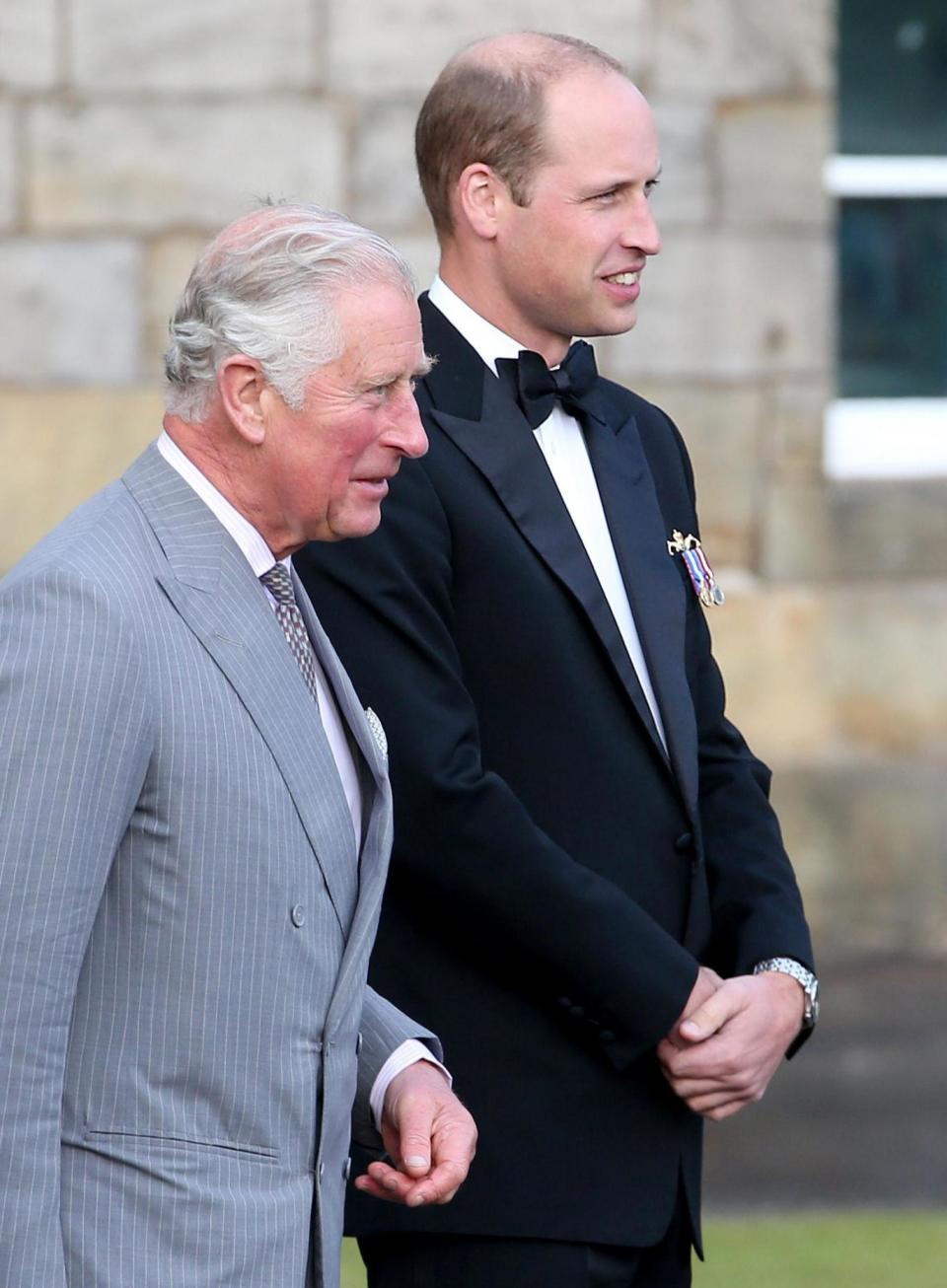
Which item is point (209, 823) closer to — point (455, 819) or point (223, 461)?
point (223, 461)

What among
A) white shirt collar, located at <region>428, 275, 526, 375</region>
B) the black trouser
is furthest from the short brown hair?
the black trouser

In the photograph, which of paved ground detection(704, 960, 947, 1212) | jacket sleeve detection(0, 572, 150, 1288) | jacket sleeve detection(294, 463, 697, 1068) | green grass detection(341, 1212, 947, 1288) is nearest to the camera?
jacket sleeve detection(0, 572, 150, 1288)

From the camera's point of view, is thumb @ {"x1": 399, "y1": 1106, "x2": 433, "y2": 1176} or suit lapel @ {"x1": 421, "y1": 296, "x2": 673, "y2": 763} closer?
thumb @ {"x1": 399, "y1": 1106, "x2": 433, "y2": 1176}

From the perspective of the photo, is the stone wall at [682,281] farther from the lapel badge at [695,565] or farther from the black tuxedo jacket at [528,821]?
the black tuxedo jacket at [528,821]

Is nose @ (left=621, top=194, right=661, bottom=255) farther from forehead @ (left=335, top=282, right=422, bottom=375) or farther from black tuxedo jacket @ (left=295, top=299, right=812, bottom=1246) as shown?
forehead @ (left=335, top=282, right=422, bottom=375)

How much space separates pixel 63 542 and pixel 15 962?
0.41m

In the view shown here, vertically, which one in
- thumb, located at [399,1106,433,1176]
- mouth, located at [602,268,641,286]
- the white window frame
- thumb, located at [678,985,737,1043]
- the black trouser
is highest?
mouth, located at [602,268,641,286]

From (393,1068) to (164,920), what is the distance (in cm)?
50

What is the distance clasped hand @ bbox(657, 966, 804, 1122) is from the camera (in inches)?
108

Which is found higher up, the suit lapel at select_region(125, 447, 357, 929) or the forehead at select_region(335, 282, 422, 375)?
the forehead at select_region(335, 282, 422, 375)

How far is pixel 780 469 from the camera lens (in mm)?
6449

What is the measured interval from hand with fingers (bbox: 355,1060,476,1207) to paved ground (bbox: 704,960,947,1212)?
9.83ft

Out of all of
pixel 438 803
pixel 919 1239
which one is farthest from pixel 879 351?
pixel 438 803

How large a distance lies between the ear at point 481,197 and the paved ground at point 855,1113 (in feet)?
10.2
